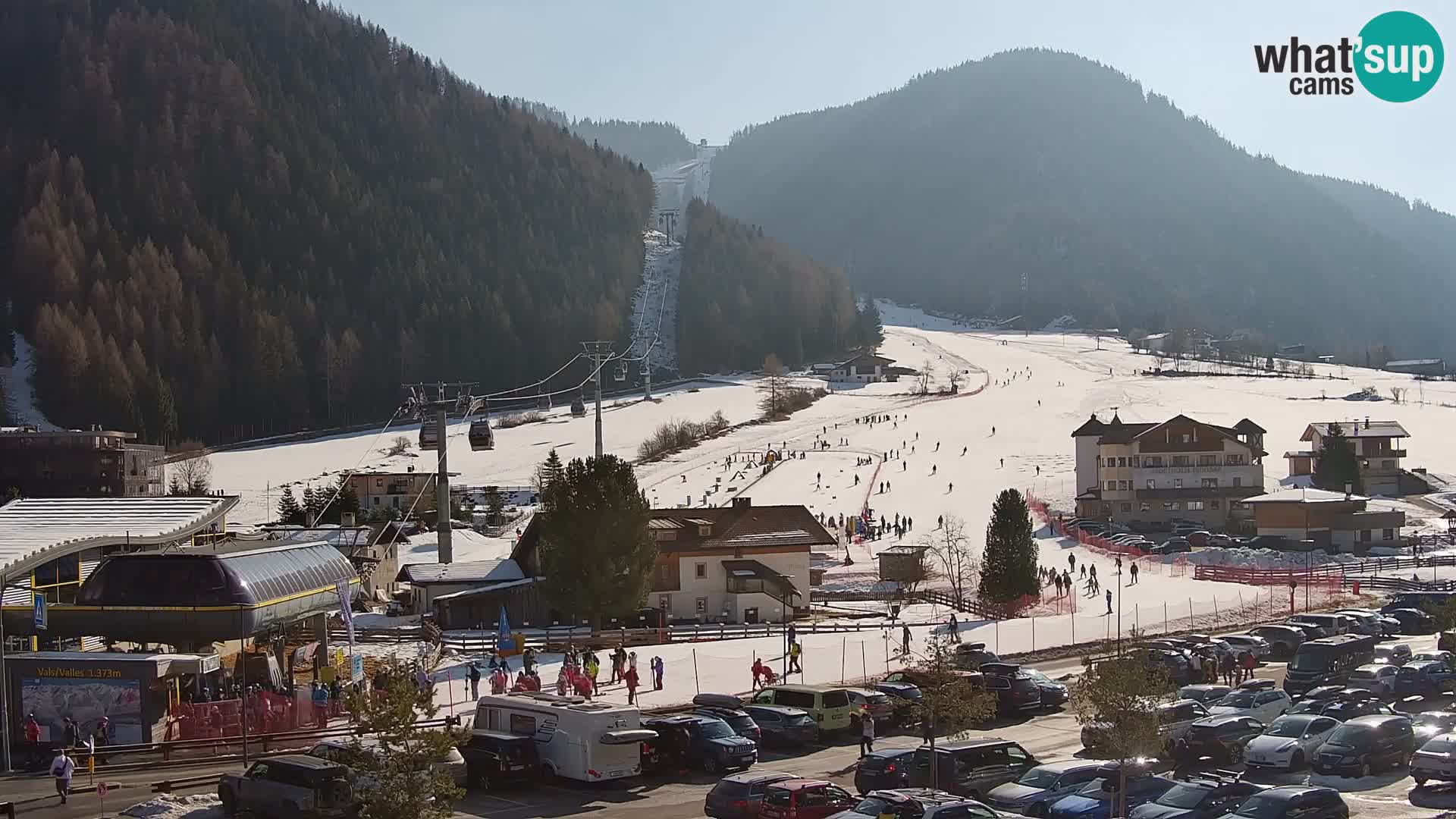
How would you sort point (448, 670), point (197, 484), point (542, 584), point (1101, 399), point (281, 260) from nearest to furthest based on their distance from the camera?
1. point (448, 670)
2. point (542, 584)
3. point (197, 484)
4. point (1101, 399)
5. point (281, 260)

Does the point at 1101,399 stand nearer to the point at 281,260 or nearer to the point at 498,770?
the point at 281,260

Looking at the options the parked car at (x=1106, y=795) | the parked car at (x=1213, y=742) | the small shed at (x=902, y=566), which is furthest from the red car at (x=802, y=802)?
Result: the small shed at (x=902, y=566)

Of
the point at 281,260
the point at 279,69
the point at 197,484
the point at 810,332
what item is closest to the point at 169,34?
the point at 279,69

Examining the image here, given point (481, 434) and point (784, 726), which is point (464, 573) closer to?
point (481, 434)

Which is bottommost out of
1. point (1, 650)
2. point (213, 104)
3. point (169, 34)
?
point (1, 650)

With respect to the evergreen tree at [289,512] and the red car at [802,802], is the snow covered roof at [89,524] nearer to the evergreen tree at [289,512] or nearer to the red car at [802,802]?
the red car at [802,802]

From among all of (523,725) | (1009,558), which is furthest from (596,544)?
(523,725)
